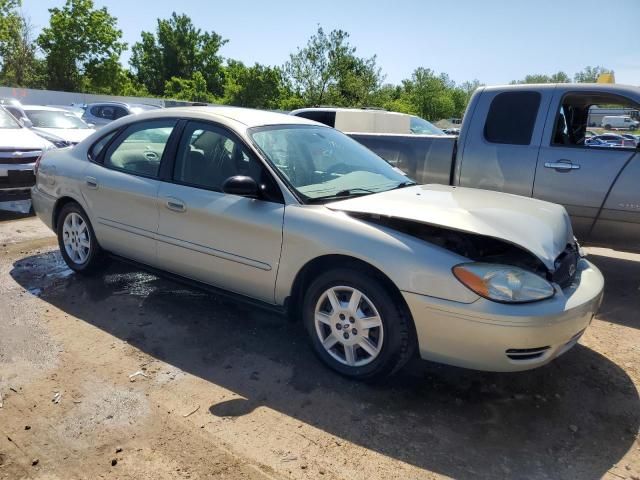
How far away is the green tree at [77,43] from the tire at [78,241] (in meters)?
42.0

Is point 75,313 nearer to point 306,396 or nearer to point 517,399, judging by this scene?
point 306,396

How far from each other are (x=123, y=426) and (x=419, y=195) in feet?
7.83

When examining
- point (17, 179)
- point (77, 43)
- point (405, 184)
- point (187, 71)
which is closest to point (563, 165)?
point (405, 184)

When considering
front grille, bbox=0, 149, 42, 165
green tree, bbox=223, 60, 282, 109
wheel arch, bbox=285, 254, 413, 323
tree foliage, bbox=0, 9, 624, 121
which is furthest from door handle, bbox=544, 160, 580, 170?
green tree, bbox=223, 60, 282, 109

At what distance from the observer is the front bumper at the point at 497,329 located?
276 cm

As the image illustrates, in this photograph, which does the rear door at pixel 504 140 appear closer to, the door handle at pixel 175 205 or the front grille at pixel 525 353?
the front grille at pixel 525 353

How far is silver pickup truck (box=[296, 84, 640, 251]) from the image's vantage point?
490 centimetres

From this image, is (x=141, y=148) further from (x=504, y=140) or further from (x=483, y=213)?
(x=504, y=140)

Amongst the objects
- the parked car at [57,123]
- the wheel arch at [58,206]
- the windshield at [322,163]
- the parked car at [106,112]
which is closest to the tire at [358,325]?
the windshield at [322,163]

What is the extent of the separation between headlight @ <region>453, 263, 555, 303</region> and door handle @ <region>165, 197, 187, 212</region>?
208cm

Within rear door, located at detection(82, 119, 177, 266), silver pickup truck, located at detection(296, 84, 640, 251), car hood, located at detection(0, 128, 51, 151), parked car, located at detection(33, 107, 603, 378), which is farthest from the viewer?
car hood, located at detection(0, 128, 51, 151)

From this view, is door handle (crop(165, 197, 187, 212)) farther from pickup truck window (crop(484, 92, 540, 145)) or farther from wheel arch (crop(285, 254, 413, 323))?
pickup truck window (crop(484, 92, 540, 145))

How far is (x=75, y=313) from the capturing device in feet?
13.9

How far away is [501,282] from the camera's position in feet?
9.27
